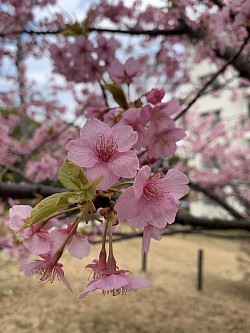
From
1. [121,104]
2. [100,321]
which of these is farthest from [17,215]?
[100,321]

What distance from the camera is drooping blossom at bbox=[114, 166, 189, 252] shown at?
53 cm

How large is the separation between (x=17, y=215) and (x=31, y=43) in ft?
10.5

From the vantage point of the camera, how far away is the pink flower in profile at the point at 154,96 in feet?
2.85

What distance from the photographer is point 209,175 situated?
6.70m

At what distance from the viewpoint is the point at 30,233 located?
58 centimetres

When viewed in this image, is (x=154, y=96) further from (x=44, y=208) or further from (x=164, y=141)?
(x=44, y=208)

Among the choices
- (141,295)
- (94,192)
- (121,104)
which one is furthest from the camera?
(141,295)

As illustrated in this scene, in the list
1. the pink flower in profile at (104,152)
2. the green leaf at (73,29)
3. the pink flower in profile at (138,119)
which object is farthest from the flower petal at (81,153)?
the green leaf at (73,29)

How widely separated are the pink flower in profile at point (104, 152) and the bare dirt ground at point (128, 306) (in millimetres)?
2004

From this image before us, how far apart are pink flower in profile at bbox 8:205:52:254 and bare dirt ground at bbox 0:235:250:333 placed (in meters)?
1.90

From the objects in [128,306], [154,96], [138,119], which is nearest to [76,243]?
[138,119]

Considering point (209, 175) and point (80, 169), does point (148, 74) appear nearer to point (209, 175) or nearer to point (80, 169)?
point (209, 175)

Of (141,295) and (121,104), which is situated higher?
(121,104)

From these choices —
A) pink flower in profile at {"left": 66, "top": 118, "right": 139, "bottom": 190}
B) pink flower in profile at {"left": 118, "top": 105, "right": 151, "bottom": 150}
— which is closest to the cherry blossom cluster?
pink flower in profile at {"left": 66, "top": 118, "right": 139, "bottom": 190}
